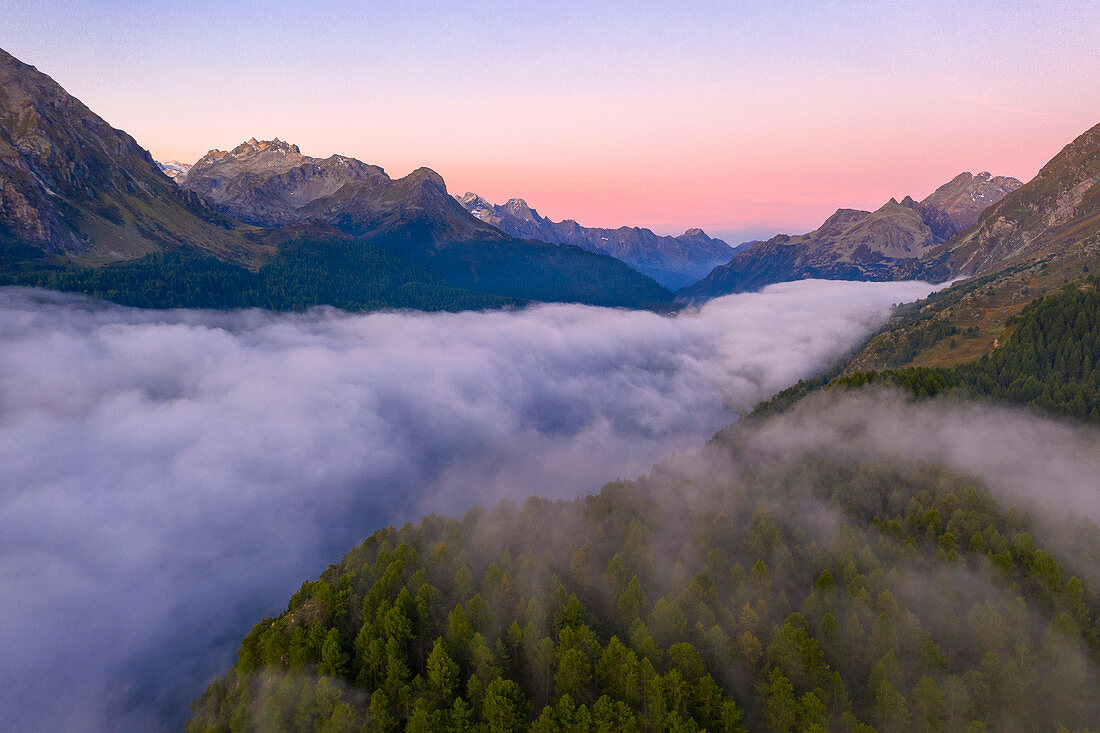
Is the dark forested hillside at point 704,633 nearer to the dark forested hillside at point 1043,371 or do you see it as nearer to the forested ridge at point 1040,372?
the forested ridge at point 1040,372

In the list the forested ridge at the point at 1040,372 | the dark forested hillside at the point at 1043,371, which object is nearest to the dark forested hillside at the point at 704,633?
the forested ridge at the point at 1040,372

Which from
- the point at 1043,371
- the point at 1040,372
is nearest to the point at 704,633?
the point at 1040,372

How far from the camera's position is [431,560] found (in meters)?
98.9

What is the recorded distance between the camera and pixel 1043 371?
177750 mm

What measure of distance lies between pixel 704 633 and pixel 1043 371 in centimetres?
19699

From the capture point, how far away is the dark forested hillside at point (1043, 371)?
162m

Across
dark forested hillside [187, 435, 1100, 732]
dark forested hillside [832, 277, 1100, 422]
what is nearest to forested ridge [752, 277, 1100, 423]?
dark forested hillside [832, 277, 1100, 422]

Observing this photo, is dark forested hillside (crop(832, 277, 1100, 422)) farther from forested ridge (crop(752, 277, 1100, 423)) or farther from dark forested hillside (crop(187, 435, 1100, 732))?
dark forested hillside (crop(187, 435, 1100, 732))

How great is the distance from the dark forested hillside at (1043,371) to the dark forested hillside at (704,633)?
85030 mm

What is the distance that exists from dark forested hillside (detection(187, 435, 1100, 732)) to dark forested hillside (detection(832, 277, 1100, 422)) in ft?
279

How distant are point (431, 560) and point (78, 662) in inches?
7509

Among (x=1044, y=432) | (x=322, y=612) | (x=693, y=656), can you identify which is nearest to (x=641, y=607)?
(x=693, y=656)

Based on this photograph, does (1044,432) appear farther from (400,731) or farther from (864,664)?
(400,731)

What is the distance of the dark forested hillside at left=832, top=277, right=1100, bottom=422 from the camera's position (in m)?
162
